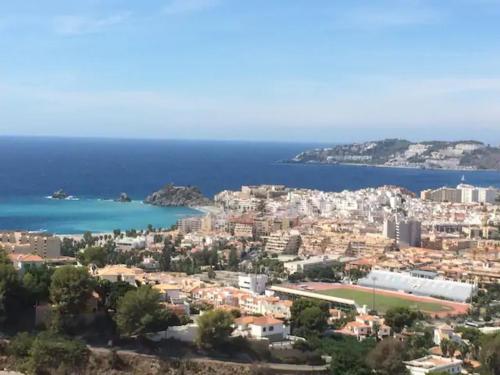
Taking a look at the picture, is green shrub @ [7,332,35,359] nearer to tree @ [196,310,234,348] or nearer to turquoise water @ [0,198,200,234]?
tree @ [196,310,234,348]

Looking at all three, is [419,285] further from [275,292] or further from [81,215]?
[81,215]

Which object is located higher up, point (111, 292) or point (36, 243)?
point (111, 292)

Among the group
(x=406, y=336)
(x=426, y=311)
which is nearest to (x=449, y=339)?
(x=406, y=336)

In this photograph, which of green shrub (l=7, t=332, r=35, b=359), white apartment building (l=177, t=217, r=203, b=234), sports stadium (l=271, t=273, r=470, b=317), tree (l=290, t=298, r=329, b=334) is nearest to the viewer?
green shrub (l=7, t=332, r=35, b=359)

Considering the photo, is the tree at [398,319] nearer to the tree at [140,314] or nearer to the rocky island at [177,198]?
the tree at [140,314]

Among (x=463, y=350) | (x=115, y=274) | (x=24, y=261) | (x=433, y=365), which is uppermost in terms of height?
(x=24, y=261)

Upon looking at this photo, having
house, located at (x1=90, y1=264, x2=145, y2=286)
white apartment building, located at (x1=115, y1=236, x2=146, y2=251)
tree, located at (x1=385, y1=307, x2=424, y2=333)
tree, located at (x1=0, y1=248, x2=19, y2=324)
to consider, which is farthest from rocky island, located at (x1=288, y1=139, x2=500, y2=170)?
tree, located at (x1=0, y1=248, x2=19, y2=324)

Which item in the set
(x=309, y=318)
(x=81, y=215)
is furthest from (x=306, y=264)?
(x=81, y=215)
